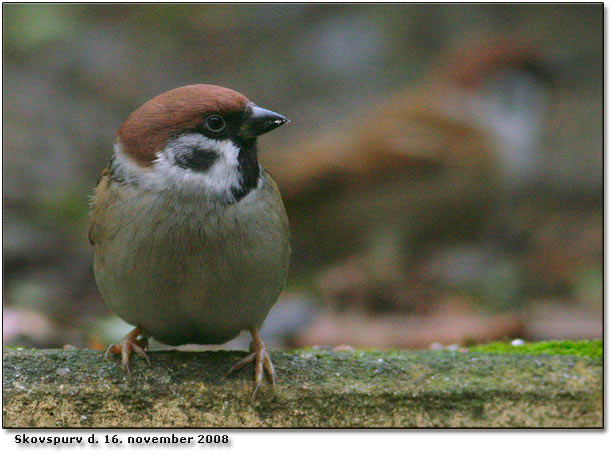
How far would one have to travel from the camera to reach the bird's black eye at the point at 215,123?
108 inches

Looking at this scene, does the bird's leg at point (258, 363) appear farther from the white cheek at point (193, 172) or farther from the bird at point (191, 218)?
the white cheek at point (193, 172)

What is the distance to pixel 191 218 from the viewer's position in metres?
2.78

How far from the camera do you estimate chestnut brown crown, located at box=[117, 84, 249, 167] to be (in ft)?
8.91

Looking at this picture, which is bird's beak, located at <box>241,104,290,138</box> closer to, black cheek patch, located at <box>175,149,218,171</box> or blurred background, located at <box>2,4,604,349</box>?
black cheek patch, located at <box>175,149,218,171</box>

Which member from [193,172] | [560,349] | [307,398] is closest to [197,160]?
[193,172]

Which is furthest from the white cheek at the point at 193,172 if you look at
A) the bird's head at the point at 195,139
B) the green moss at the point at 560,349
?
the green moss at the point at 560,349

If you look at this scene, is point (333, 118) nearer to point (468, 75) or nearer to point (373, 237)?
point (468, 75)

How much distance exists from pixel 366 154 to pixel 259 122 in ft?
10.4

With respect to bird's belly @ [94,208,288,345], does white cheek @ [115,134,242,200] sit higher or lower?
higher

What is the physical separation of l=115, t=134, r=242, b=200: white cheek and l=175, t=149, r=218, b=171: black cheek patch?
1cm

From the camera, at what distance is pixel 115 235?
9.55ft

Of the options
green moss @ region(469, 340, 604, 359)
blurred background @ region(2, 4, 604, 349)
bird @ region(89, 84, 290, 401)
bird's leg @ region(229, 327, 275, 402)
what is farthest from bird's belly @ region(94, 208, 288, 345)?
blurred background @ region(2, 4, 604, 349)

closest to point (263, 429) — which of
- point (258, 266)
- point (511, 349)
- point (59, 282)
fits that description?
point (258, 266)

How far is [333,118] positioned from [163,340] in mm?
5284
